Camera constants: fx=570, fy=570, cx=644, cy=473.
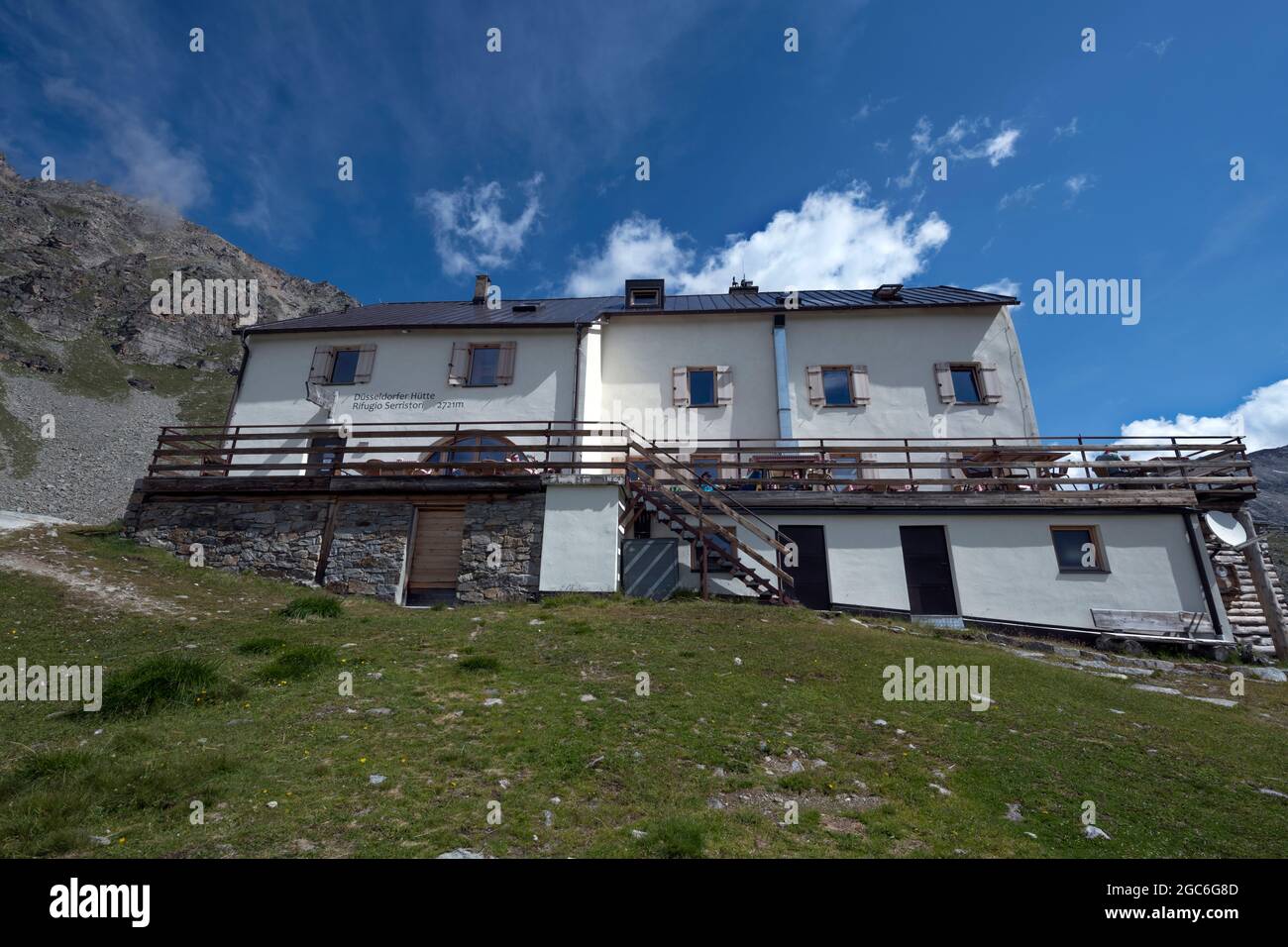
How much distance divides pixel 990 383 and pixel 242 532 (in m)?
26.0

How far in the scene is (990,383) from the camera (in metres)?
22.2

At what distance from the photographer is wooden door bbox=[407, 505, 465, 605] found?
1577 centimetres

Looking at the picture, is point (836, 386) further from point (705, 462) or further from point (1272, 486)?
point (1272, 486)

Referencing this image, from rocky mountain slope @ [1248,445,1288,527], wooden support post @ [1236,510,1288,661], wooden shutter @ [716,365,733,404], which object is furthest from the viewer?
rocky mountain slope @ [1248,445,1288,527]

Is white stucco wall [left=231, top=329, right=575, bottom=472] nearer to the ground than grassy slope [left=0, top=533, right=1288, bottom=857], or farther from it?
farther from it

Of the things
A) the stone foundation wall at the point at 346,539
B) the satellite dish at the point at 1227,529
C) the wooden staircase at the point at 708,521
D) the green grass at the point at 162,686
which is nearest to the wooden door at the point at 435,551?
the stone foundation wall at the point at 346,539

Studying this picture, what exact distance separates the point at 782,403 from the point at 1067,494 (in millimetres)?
9529

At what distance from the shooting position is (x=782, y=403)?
22.2m

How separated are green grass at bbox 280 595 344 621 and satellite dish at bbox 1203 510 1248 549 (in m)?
23.0

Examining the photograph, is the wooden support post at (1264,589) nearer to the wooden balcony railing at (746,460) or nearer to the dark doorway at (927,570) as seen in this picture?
the wooden balcony railing at (746,460)

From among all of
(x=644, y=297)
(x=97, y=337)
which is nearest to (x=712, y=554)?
(x=644, y=297)

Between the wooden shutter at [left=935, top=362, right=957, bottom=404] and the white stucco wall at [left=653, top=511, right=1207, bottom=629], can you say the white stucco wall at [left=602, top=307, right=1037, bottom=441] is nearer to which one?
the wooden shutter at [left=935, top=362, right=957, bottom=404]

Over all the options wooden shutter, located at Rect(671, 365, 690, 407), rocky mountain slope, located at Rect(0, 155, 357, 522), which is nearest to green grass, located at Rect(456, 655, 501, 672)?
wooden shutter, located at Rect(671, 365, 690, 407)
